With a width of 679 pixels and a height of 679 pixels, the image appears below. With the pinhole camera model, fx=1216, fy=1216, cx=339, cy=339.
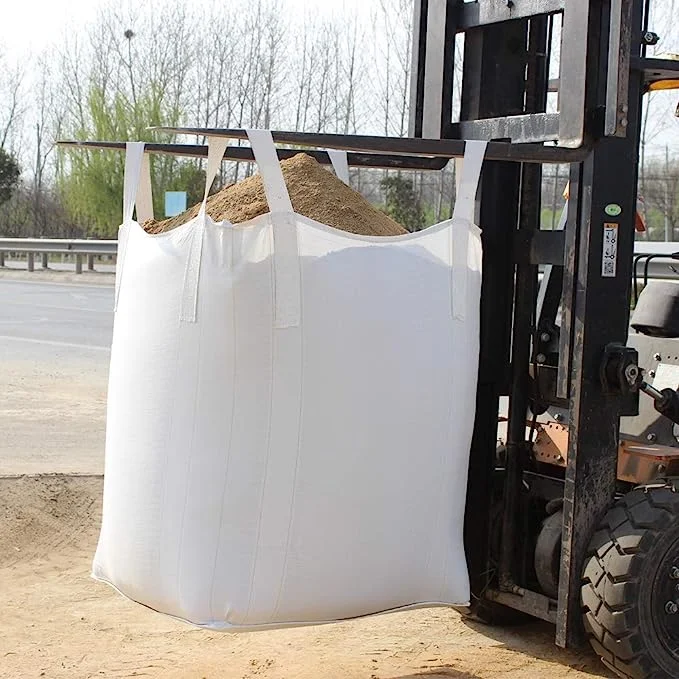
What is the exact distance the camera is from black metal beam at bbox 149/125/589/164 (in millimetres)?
3279

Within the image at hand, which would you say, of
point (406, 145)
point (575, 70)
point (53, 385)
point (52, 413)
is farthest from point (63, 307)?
point (406, 145)

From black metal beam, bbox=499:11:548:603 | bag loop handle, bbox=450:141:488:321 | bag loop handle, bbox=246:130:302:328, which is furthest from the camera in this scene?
black metal beam, bbox=499:11:548:603

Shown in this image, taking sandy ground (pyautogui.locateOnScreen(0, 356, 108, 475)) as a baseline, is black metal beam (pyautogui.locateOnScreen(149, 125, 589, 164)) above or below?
above

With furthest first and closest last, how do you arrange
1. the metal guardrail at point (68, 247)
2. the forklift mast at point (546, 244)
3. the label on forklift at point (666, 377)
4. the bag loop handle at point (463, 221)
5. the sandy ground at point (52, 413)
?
the metal guardrail at point (68, 247)
the sandy ground at point (52, 413)
the label on forklift at point (666, 377)
the forklift mast at point (546, 244)
the bag loop handle at point (463, 221)

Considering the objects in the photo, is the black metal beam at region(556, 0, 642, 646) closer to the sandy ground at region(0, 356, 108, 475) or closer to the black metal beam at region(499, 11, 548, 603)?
the black metal beam at region(499, 11, 548, 603)

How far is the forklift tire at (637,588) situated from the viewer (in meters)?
3.77

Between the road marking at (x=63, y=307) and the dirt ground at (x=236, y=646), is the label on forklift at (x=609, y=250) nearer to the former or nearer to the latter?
the dirt ground at (x=236, y=646)

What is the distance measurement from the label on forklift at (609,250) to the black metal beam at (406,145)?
256 millimetres

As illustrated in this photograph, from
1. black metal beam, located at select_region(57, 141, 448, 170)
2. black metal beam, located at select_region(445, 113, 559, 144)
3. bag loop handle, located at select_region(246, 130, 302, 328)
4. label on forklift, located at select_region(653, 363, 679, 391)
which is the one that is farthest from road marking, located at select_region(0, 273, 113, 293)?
bag loop handle, located at select_region(246, 130, 302, 328)

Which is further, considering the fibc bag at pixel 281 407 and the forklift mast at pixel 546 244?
the forklift mast at pixel 546 244

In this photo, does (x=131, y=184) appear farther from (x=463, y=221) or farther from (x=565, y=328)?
(x=565, y=328)

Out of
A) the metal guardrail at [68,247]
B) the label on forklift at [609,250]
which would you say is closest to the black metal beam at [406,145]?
the label on forklift at [609,250]

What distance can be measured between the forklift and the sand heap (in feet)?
0.60

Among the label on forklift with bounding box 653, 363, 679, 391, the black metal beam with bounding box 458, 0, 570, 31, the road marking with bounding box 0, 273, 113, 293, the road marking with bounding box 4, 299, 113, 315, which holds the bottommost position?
the road marking with bounding box 4, 299, 113, 315
